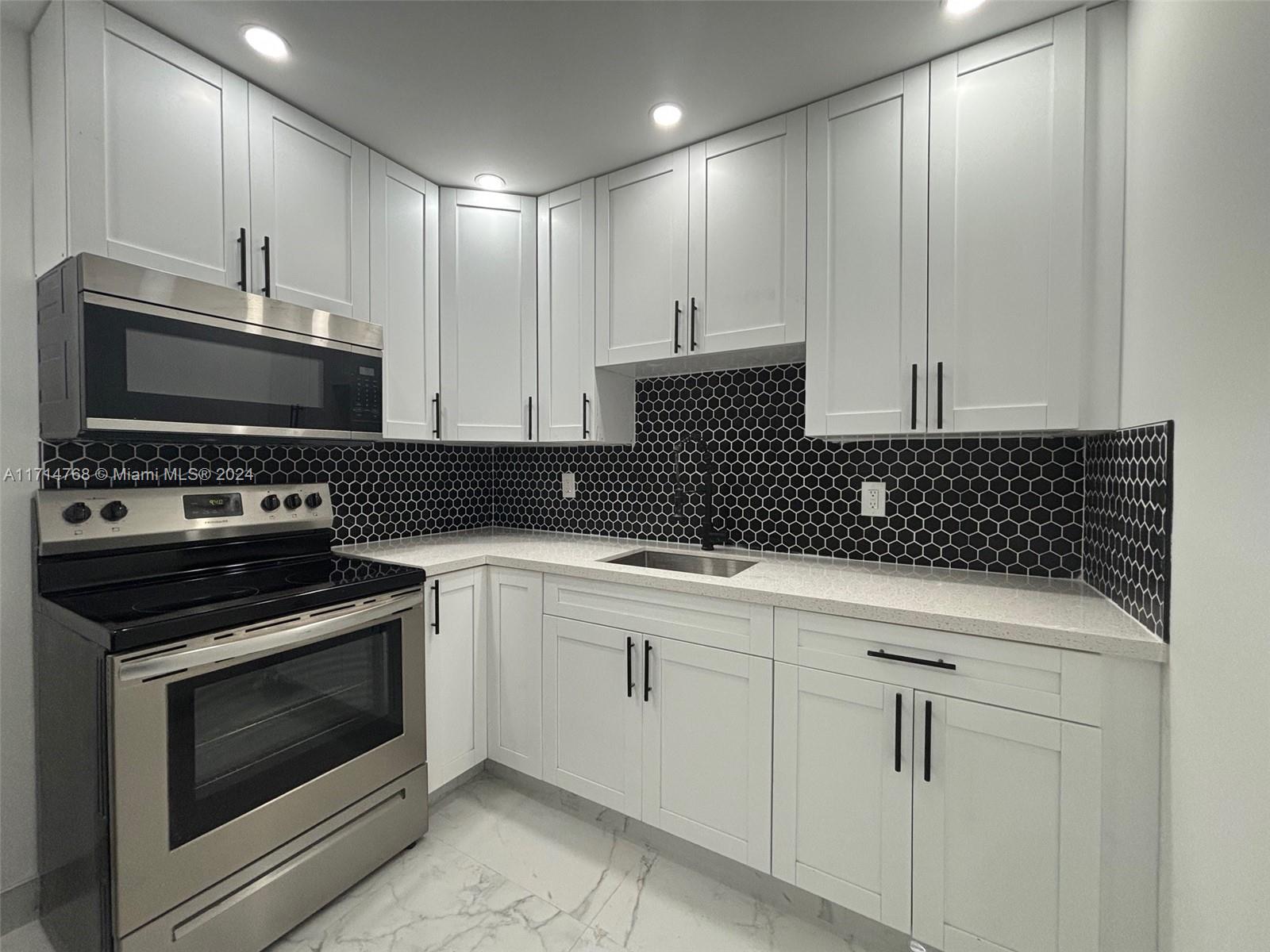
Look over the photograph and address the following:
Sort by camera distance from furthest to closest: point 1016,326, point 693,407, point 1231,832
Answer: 1. point 693,407
2. point 1016,326
3. point 1231,832

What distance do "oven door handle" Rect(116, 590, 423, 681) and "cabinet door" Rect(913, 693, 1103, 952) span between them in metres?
1.58

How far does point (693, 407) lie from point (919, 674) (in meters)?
1.42

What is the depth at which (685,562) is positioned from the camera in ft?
7.70

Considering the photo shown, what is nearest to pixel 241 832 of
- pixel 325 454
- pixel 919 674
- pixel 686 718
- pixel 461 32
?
pixel 686 718

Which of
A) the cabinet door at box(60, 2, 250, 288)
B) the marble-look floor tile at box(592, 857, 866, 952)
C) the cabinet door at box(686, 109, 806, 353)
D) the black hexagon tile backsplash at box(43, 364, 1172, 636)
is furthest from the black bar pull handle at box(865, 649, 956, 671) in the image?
the cabinet door at box(60, 2, 250, 288)

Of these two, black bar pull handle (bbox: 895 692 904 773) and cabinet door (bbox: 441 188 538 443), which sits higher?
cabinet door (bbox: 441 188 538 443)

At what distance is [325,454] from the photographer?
7.59 ft

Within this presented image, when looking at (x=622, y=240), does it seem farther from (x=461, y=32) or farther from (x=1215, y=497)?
(x=1215, y=497)

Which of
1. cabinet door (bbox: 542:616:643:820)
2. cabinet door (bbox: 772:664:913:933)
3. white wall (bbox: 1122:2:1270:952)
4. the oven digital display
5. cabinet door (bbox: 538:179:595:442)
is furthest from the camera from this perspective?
cabinet door (bbox: 538:179:595:442)

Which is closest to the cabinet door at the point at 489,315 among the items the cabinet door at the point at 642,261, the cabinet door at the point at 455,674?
the cabinet door at the point at 642,261

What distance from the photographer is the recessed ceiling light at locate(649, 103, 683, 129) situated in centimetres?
187

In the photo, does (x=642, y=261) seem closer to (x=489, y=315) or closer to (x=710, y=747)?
(x=489, y=315)

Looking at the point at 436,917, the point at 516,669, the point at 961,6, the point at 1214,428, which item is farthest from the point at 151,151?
the point at 1214,428

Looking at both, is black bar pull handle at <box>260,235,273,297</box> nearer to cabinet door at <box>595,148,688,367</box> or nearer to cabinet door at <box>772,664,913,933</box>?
cabinet door at <box>595,148,688,367</box>
